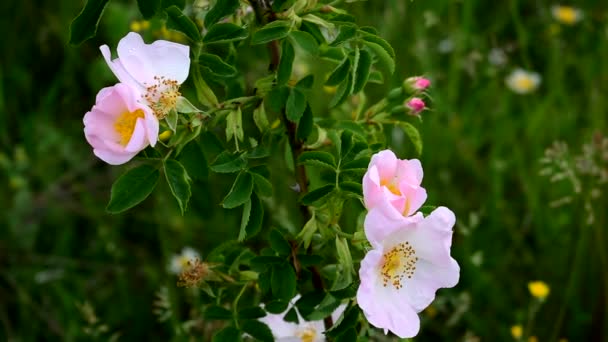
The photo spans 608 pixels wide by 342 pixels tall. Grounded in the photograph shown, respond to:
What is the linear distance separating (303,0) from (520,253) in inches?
58.5

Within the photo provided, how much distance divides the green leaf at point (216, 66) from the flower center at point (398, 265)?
0.34 meters

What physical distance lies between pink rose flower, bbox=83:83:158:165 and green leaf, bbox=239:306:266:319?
1.39ft

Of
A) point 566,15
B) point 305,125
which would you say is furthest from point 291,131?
point 566,15

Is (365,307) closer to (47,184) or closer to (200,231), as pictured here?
(200,231)

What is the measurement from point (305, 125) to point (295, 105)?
7 centimetres

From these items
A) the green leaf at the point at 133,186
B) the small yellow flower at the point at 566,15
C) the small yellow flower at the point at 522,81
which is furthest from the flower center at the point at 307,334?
the small yellow flower at the point at 566,15

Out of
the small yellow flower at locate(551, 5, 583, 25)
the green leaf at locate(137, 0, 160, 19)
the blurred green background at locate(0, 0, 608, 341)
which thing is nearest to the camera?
the green leaf at locate(137, 0, 160, 19)

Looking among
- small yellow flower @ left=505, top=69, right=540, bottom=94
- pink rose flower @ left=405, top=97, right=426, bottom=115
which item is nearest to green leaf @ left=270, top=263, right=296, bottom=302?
pink rose flower @ left=405, top=97, right=426, bottom=115

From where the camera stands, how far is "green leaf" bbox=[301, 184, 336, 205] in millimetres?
1213

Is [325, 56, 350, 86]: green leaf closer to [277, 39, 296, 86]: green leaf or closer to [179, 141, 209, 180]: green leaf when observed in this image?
[277, 39, 296, 86]: green leaf

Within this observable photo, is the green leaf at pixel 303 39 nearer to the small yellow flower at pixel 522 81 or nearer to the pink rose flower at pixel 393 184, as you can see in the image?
the pink rose flower at pixel 393 184

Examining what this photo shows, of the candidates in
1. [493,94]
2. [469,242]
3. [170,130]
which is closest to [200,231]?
[469,242]

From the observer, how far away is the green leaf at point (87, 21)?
1.16 meters

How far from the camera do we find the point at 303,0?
4.01 ft
